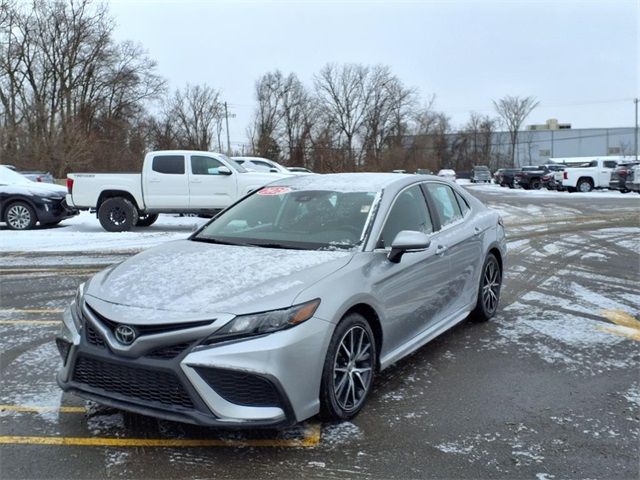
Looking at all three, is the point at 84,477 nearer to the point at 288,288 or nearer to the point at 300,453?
the point at 300,453

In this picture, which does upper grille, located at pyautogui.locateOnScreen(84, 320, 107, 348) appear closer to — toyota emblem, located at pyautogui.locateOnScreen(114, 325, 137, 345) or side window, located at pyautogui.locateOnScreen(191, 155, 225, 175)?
toyota emblem, located at pyautogui.locateOnScreen(114, 325, 137, 345)

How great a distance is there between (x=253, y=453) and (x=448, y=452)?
1086mm

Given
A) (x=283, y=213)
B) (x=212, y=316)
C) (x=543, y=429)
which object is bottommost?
(x=543, y=429)

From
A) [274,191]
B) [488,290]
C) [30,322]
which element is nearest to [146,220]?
[30,322]

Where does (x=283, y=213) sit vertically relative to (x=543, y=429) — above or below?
above

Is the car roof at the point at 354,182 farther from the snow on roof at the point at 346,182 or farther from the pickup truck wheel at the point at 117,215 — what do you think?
the pickup truck wheel at the point at 117,215

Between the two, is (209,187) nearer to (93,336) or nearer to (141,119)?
(93,336)

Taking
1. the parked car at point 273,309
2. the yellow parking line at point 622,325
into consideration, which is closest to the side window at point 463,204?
the parked car at point 273,309

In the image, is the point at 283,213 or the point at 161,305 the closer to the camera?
the point at 161,305

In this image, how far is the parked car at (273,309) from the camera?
3.00m

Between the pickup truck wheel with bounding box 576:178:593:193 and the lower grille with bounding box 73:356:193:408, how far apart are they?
3212cm

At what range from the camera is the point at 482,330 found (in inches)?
221

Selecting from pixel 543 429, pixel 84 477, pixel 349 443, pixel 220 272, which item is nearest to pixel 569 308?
pixel 543 429

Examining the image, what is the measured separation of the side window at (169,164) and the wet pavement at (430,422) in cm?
813
